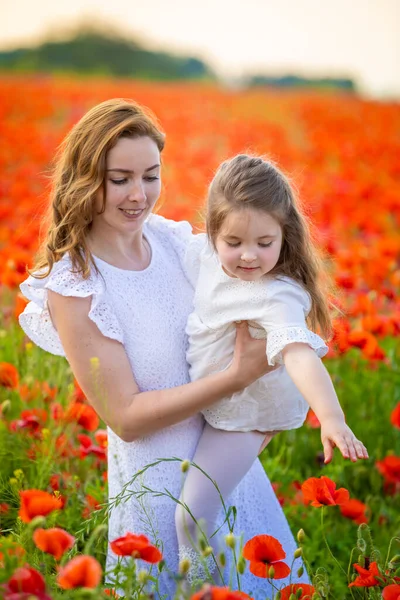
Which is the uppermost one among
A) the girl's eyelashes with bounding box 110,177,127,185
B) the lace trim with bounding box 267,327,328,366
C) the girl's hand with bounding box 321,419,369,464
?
the girl's eyelashes with bounding box 110,177,127,185

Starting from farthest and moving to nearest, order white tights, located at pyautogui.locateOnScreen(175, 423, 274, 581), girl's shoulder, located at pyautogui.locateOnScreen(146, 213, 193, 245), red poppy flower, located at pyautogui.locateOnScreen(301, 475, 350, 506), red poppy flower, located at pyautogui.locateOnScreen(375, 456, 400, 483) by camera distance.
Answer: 1. red poppy flower, located at pyautogui.locateOnScreen(375, 456, 400, 483)
2. girl's shoulder, located at pyautogui.locateOnScreen(146, 213, 193, 245)
3. white tights, located at pyautogui.locateOnScreen(175, 423, 274, 581)
4. red poppy flower, located at pyautogui.locateOnScreen(301, 475, 350, 506)

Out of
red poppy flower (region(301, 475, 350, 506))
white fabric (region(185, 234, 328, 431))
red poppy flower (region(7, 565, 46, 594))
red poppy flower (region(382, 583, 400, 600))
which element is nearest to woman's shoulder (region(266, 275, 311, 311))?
white fabric (region(185, 234, 328, 431))

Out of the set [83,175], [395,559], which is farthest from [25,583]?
[83,175]

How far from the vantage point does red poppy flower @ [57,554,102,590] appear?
106cm

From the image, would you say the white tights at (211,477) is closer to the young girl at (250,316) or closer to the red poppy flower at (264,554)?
the young girl at (250,316)

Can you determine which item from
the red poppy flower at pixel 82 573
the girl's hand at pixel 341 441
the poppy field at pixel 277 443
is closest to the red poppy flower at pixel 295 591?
the poppy field at pixel 277 443

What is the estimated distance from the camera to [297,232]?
73.6 inches

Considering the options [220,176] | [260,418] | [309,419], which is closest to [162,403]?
[260,418]

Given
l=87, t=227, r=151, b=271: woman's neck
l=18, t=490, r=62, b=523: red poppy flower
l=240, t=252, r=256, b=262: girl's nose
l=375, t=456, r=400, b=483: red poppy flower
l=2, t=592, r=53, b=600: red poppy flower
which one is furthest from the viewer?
l=375, t=456, r=400, b=483: red poppy flower

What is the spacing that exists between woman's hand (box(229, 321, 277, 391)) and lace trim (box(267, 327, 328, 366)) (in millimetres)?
70

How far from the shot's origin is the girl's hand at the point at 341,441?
4.69 ft

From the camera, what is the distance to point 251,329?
188 cm

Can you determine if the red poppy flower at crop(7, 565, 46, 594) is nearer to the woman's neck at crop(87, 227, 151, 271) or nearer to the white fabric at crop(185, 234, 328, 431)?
the white fabric at crop(185, 234, 328, 431)

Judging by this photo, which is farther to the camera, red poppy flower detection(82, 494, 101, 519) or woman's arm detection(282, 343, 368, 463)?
red poppy flower detection(82, 494, 101, 519)
